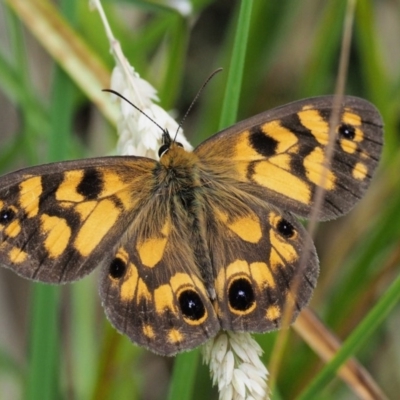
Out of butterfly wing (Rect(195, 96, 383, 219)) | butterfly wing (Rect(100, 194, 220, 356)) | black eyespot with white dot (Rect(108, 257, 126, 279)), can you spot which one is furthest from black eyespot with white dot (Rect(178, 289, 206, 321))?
butterfly wing (Rect(195, 96, 383, 219))

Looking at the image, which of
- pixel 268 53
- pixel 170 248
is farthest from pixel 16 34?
pixel 268 53

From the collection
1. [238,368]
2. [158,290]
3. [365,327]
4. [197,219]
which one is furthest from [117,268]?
[365,327]

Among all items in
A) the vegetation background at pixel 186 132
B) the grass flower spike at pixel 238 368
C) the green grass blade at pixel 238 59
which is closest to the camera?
the grass flower spike at pixel 238 368

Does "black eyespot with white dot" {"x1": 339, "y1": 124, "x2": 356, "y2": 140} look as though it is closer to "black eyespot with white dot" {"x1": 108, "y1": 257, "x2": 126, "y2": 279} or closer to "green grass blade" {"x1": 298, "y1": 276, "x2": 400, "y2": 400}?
"green grass blade" {"x1": 298, "y1": 276, "x2": 400, "y2": 400}

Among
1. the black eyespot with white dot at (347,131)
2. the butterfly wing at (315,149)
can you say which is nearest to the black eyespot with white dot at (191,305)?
the butterfly wing at (315,149)

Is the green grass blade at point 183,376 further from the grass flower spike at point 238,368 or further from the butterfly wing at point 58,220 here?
the butterfly wing at point 58,220

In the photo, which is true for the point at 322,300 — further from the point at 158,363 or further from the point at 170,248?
the point at 170,248

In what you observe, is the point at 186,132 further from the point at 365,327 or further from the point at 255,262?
the point at 365,327

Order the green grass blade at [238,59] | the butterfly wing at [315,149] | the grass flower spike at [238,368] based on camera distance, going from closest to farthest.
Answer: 1. the grass flower spike at [238,368]
2. the green grass blade at [238,59]
3. the butterfly wing at [315,149]
